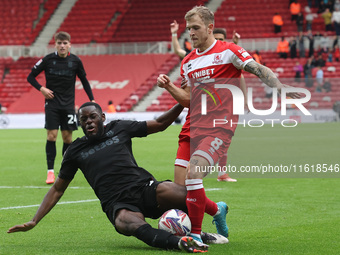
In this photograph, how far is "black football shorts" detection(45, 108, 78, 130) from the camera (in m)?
10.7

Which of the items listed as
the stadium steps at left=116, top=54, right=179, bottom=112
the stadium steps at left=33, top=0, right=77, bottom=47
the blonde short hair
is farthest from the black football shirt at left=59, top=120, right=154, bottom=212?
the stadium steps at left=33, top=0, right=77, bottom=47

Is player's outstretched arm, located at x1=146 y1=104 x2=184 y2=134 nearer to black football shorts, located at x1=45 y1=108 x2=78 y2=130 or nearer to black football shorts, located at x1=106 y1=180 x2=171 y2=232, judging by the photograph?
black football shorts, located at x1=106 y1=180 x2=171 y2=232

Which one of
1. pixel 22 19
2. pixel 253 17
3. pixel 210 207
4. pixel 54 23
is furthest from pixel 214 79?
pixel 22 19

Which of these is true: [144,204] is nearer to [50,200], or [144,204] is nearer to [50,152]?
[50,200]

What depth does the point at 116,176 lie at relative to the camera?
5691 mm

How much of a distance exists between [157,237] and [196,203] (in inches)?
17.6

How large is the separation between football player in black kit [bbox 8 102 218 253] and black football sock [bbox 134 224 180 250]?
14 centimetres

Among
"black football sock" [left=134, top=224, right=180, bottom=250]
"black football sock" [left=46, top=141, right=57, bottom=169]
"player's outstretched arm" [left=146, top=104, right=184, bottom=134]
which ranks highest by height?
"player's outstretched arm" [left=146, top=104, right=184, bottom=134]

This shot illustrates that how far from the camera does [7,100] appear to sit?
116 ft

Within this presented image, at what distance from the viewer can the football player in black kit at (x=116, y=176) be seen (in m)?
5.61

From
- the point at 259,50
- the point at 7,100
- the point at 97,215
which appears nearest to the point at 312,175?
the point at 97,215

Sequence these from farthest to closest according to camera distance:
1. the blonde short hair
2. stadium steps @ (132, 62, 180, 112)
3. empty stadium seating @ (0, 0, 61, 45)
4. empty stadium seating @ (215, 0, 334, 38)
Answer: empty stadium seating @ (0, 0, 61, 45) → empty stadium seating @ (215, 0, 334, 38) → stadium steps @ (132, 62, 180, 112) → the blonde short hair

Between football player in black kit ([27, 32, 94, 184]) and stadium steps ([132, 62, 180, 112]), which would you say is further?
stadium steps ([132, 62, 180, 112])

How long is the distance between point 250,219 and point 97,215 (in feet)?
5.44
